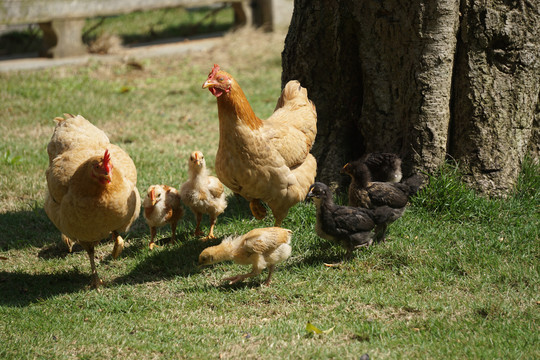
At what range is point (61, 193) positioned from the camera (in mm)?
4969

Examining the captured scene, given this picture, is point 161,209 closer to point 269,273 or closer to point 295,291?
point 269,273

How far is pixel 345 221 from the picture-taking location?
5.12m

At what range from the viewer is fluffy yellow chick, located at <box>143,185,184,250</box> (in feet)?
19.4

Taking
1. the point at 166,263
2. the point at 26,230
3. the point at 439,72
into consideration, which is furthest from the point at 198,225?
the point at 439,72

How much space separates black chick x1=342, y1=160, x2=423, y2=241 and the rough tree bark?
0.42m

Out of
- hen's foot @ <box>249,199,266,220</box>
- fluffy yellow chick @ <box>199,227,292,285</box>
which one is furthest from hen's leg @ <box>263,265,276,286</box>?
hen's foot @ <box>249,199,266,220</box>

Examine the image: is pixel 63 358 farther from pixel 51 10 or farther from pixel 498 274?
pixel 51 10

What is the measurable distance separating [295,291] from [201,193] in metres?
1.70

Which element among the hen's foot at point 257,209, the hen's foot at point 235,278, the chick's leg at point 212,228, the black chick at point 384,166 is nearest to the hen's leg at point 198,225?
the chick's leg at point 212,228

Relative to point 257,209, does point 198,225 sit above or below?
below

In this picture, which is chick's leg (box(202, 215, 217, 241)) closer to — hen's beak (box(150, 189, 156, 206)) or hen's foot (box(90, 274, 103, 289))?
hen's beak (box(150, 189, 156, 206))

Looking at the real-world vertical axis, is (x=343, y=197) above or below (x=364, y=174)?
below

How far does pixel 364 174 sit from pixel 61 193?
2909 mm

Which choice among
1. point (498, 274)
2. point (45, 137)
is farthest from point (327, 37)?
point (45, 137)
